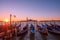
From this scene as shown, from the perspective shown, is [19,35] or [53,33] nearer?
[19,35]

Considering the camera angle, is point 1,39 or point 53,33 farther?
point 53,33

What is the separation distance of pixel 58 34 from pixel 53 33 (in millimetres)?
544

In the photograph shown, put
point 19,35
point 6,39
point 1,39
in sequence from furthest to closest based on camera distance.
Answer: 1. point 19,35
2. point 1,39
3. point 6,39

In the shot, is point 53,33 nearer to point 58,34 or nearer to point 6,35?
point 58,34

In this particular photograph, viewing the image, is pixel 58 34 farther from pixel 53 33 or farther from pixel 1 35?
pixel 1 35

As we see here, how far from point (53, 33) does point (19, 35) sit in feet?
10.5

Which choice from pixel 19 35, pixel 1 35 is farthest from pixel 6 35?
pixel 19 35

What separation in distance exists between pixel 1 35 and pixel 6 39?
418 millimetres

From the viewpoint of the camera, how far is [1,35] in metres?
6.10

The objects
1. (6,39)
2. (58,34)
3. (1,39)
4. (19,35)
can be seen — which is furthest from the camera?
(58,34)

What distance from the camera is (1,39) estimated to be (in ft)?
21.7

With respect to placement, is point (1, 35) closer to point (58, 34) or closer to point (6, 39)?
point (6, 39)

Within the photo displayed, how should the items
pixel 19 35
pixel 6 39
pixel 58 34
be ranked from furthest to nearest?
1. pixel 58 34
2. pixel 19 35
3. pixel 6 39

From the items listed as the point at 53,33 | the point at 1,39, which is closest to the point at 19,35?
the point at 1,39
